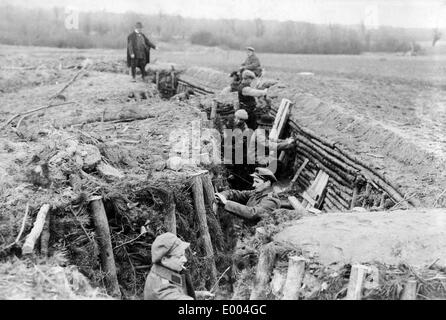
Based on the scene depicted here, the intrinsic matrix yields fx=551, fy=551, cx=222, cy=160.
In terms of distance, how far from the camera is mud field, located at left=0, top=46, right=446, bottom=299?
15.7 feet

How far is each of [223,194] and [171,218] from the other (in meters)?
0.98

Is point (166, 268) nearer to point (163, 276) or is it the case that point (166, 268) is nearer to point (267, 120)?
point (163, 276)

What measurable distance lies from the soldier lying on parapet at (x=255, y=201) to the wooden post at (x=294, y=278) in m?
1.88

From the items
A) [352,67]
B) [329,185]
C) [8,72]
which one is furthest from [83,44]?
[329,185]

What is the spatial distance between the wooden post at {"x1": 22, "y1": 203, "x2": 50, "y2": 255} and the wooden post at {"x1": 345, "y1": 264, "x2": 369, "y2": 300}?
8.60ft

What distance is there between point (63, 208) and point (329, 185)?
178 inches

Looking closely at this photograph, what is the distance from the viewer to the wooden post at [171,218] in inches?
239

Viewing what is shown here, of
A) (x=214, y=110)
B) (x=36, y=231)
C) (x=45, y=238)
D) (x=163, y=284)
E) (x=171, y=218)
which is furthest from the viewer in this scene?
(x=214, y=110)

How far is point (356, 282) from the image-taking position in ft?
13.4

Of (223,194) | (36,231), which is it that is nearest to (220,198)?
(223,194)

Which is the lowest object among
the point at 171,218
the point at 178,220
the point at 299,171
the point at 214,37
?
the point at 299,171
